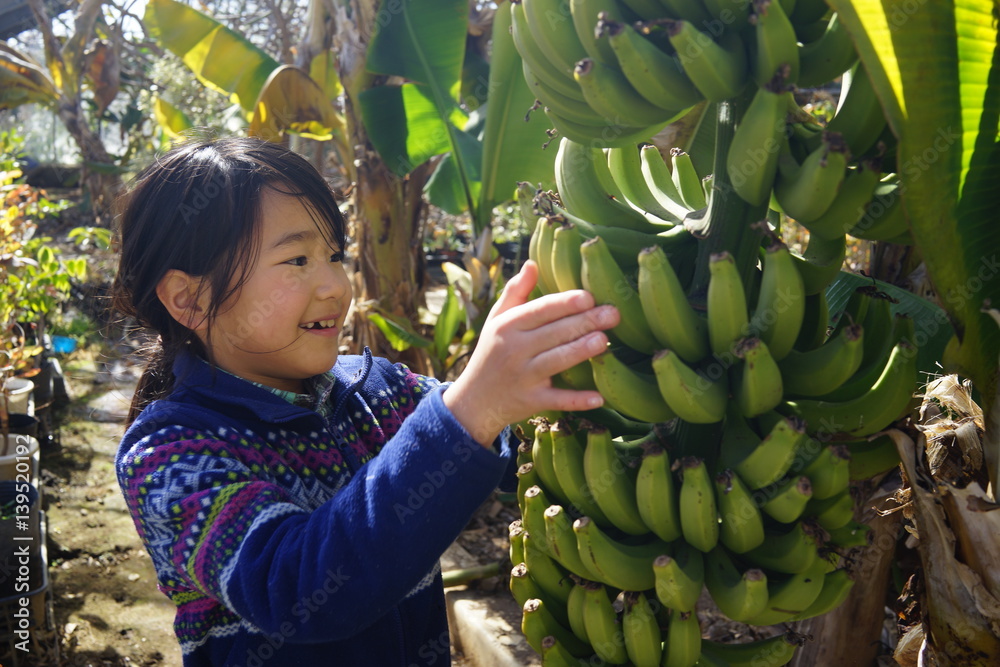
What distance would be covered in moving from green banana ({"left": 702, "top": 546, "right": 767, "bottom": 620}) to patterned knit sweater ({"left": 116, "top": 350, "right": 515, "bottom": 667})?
32cm

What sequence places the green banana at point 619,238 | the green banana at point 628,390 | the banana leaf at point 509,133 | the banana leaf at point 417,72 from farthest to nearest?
the banana leaf at point 417,72 → the banana leaf at point 509,133 → the green banana at point 619,238 → the green banana at point 628,390

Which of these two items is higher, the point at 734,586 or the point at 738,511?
the point at 738,511

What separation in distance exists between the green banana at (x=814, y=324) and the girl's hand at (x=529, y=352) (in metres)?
0.35

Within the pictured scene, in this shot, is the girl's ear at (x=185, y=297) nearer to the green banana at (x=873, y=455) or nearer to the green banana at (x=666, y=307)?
the green banana at (x=666, y=307)

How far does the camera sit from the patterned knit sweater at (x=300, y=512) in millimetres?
993

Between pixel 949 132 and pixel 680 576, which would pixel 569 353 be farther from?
pixel 949 132

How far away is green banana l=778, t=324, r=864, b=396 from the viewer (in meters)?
0.93

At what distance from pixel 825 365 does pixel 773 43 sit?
0.38 meters

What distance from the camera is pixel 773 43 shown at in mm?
865

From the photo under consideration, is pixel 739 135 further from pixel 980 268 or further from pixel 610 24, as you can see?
pixel 980 268

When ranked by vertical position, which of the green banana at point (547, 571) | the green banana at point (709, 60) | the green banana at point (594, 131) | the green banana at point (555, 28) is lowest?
the green banana at point (547, 571)

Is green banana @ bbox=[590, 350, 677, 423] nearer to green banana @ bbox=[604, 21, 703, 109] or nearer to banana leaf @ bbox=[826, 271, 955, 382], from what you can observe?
green banana @ bbox=[604, 21, 703, 109]

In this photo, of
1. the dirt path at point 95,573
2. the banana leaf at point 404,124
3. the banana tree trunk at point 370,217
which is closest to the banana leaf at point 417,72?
the banana leaf at point 404,124

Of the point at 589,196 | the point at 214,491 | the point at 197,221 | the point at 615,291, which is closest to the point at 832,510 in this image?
the point at 615,291
